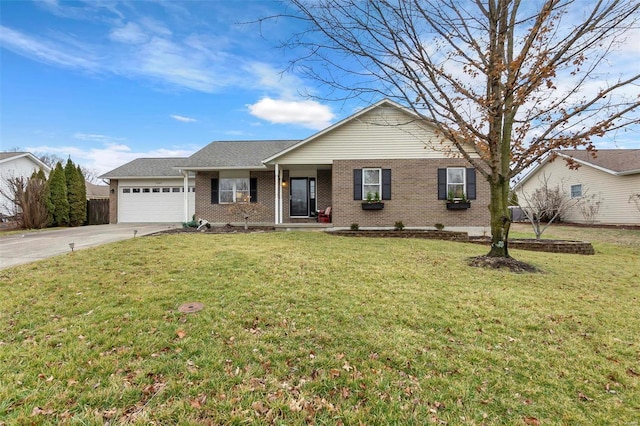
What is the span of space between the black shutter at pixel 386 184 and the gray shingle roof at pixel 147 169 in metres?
11.8

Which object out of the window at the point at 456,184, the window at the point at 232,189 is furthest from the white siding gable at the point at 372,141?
the window at the point at 232,189

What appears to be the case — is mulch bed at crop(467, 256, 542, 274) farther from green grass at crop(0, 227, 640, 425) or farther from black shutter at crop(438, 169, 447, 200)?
black shutter at crop(438, 169, 447, 200)

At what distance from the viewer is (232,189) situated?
1543 cm

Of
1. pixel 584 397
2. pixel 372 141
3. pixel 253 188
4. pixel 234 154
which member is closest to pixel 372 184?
pixel 372 141

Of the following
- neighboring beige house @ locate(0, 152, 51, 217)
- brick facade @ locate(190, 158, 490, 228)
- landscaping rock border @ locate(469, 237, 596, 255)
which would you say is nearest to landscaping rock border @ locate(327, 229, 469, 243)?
brick facade @ locate(190, 158, 490, 228)

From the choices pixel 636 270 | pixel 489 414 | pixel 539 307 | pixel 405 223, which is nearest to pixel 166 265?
pixel 489 414

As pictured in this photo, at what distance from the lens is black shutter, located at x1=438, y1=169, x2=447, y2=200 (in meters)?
12.9

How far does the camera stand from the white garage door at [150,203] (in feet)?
59.8

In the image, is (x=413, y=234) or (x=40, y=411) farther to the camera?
(x=413, y=234)

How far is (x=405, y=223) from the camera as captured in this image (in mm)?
13031

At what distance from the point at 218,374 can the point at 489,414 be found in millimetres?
2197

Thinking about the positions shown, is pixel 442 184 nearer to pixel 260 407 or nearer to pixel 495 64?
pixel 495 64

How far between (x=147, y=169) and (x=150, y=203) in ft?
6.93

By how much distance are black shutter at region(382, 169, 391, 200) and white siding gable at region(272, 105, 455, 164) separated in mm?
655
